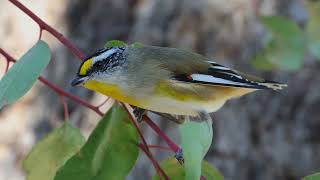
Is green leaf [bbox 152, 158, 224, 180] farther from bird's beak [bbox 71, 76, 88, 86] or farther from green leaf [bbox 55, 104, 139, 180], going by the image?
bird's beak [bbox 71, 76, 88, 86]

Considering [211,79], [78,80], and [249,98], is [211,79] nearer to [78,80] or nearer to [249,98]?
[78,80]

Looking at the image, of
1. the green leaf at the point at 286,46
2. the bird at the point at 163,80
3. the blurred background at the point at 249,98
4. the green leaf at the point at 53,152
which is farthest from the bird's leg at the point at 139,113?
the blurred background at the point at 249,98

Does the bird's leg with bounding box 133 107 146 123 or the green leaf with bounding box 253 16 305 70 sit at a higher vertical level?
the bird's leg with bounding box 133 107 146 123

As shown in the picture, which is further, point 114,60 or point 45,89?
point 45,89

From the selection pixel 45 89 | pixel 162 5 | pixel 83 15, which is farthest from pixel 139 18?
pixel 45 89

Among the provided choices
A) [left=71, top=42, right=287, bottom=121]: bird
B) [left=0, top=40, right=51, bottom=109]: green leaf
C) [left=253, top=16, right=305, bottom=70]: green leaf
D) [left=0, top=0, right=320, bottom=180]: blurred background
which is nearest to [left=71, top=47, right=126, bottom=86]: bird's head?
[left=71, top=42, right=287, bottom=121]: bird

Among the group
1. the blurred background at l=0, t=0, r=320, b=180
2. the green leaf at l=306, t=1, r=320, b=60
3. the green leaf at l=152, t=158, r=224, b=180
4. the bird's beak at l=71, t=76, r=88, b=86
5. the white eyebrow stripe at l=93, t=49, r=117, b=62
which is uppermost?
the white eyebrow stripe at l=93, t=49, r=117, b=62

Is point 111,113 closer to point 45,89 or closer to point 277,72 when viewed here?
point 277,72

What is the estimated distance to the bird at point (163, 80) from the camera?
94 centimetres

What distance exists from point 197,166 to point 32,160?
Answer: 1.28 feet

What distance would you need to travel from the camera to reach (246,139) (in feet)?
7.44

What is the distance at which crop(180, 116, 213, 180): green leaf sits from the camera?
732 millimetres

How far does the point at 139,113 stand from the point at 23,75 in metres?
0.22

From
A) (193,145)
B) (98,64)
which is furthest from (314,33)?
(193,145)
